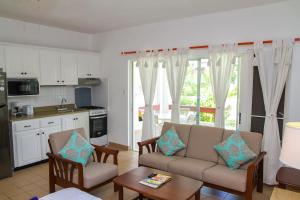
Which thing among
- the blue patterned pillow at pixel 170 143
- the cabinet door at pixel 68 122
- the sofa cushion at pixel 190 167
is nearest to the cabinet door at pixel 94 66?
the cabinet door at pixel 68 122

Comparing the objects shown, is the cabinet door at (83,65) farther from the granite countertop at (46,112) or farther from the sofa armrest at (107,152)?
the sofa armrest at (107,152)

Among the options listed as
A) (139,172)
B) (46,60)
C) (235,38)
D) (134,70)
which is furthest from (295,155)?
(46,60)

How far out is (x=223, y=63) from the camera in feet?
→ 12.4

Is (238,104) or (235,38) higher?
(235,38)

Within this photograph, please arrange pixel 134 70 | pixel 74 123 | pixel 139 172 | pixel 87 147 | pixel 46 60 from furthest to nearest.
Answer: pixel 134 70, pixel 74 123, pixel 46 60, pixel 87 147, pixel 139 172

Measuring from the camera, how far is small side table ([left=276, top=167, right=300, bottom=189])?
2550mm

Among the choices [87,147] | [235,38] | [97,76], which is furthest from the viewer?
[97,76]

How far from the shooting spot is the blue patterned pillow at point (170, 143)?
356 cm

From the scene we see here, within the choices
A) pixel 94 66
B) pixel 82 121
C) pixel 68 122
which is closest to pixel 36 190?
pixel 68 122

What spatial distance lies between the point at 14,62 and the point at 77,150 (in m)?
2.18

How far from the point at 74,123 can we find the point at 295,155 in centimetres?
423

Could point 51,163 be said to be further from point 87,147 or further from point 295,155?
point 295,155

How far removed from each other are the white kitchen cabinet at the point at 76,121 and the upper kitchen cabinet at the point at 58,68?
0.74 metres

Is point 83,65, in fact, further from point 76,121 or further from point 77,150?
point 77,150
